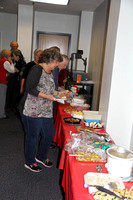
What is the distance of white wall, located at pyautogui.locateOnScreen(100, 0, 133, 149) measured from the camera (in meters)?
1.86

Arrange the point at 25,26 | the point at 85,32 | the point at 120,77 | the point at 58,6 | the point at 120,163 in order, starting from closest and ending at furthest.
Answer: the point at 120,163 < the point at 120,77 < the point at 58,6 < the point at 25,26 < the point at 85,32

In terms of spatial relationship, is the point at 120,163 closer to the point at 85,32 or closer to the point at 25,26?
the point at 85,32

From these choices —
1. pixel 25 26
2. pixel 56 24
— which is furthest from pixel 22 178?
pixel 56 24

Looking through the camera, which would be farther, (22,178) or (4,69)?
(4,69)

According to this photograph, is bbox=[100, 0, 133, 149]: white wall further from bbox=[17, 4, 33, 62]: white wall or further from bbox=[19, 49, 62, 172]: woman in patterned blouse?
bbox=[17, 4, 33, 62]: white wall

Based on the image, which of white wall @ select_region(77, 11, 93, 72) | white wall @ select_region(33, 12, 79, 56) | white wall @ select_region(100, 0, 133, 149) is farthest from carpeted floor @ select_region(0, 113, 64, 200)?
white wall @ select_region(33, 12, 79, 56)

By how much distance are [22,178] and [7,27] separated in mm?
5658

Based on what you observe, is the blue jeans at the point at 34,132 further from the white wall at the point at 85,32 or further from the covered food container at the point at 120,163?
the white wall at the point at 85,32

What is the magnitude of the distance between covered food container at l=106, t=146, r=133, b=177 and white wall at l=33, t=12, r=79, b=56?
5.55 metres

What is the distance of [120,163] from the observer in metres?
1.19

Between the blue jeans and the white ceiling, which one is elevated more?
the white ceiling

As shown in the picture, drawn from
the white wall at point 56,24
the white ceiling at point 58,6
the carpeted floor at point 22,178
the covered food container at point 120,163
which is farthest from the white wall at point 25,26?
the covered food container at point 120,163

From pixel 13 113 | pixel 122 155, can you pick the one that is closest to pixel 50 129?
pixel 122 155

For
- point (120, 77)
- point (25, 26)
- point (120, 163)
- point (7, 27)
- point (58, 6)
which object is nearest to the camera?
point (120, 163)
